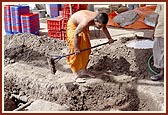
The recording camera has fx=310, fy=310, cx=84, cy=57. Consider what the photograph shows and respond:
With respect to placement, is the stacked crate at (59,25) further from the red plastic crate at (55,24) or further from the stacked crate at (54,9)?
the stacked crate at (54,9)

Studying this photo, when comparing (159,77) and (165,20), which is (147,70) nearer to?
(159,77)

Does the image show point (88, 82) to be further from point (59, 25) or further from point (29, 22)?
point (29, 22)

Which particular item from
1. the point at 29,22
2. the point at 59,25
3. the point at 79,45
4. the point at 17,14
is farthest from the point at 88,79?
the point at 17,14

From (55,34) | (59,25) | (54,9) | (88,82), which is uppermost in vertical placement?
(54,9)

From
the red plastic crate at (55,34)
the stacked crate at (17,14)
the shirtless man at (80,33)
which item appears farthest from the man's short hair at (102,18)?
the stacked crate at (17,14)

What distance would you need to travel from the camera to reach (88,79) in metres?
5.16

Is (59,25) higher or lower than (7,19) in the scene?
lower

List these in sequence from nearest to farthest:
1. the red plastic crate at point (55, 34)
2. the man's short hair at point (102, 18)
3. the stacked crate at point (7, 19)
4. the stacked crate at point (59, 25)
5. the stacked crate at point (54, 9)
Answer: the man's short hair at point (102, 18)
the stacked crate at point (59, 25)
the red plastic crate at point (55, 34)
the stacked crate at point (7, 19)
the stacked crate at point (54, 9)

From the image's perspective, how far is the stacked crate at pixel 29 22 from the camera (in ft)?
27.8

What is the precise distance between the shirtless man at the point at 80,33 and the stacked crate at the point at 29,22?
366cm

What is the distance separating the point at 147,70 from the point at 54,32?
378 cm

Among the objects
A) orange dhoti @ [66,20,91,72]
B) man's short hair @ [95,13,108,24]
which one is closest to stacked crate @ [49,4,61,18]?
orange dhoti @ [66,20,91,72]

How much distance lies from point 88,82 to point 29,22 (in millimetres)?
4061

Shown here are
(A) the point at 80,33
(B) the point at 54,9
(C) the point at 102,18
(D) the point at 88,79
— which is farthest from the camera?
(B) the point at 54,9
